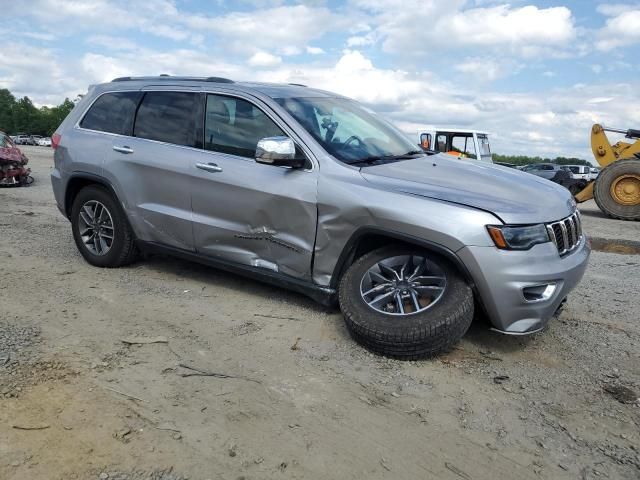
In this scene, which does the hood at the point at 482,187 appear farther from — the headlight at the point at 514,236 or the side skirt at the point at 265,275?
the side skirt at the point at 265,275

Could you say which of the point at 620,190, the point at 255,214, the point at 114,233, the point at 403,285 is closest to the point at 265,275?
the point at 255,214

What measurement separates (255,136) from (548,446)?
298 cm

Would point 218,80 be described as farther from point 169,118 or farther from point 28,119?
point 28,119

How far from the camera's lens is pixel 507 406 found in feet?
10.3

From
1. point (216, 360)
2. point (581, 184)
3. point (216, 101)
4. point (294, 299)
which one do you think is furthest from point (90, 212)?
point (581, 184)

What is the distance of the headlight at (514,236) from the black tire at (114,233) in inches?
134

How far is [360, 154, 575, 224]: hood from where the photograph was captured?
3.54 metres

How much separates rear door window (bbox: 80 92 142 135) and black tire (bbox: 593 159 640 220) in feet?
36.6

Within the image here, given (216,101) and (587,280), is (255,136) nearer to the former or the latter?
(216,101)

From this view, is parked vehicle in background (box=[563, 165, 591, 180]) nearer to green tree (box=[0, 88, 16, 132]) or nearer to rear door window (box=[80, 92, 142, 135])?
rear door window (box=[80, 92, 142, 135])

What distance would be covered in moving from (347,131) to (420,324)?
1773 mm

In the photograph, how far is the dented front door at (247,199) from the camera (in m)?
4.11

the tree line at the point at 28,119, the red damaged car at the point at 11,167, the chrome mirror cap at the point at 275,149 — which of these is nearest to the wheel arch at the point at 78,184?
the chrome mirror cap at the point at 275,149

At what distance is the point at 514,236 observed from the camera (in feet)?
11.2
